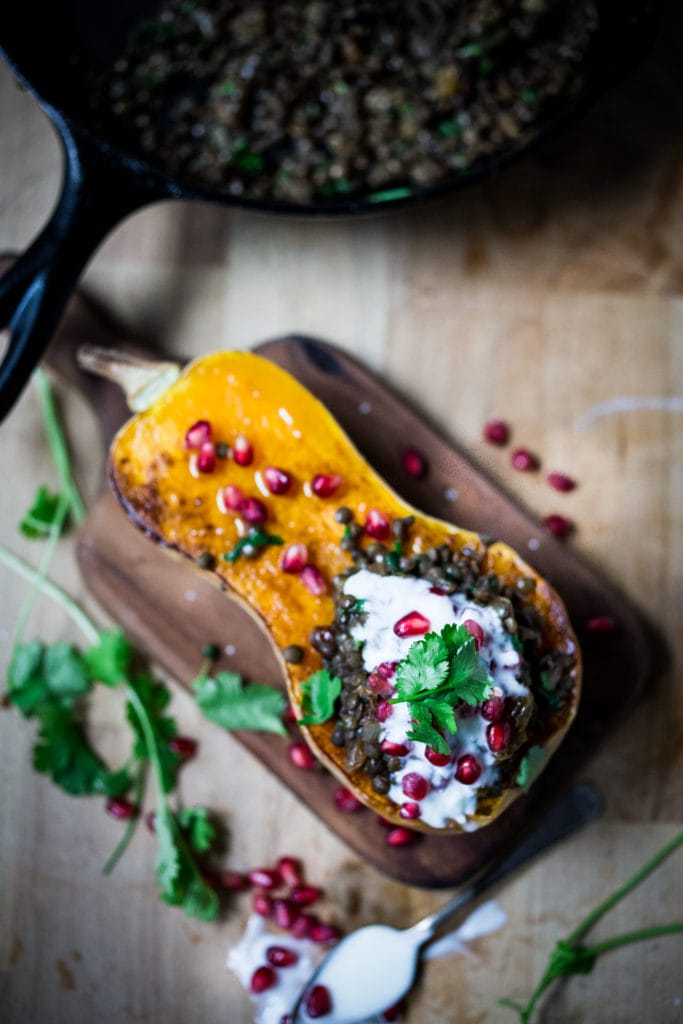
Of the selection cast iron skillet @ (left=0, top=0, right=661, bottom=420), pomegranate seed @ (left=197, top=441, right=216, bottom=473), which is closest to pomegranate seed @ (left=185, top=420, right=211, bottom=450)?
pomegranate seed @ (left=197, top=441, right=216, bottom=473)

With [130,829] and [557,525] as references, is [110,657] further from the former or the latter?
[557,525]

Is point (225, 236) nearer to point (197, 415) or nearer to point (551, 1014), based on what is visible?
point (197, 415)

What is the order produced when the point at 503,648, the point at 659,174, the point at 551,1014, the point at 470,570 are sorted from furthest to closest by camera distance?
the point at 659,174, the point at 551,1014, the point at 470,570, the point at 503,648

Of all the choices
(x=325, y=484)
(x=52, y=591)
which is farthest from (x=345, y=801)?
(x=52, y=591)

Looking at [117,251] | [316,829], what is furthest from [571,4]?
[316,829]

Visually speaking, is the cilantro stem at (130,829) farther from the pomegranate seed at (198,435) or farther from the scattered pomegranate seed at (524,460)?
the scattered pomegranate seed at (524,460)

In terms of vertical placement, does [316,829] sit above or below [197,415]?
below

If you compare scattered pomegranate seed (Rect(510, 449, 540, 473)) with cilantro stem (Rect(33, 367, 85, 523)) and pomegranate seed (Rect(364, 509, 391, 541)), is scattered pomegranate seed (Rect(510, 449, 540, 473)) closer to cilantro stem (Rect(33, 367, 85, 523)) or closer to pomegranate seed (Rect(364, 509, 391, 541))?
pomegranate seed (Rect(364, 509, 391, 541))
